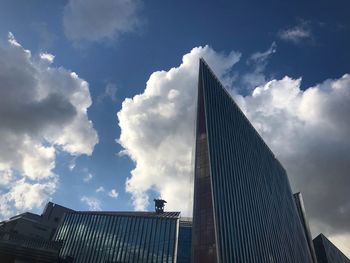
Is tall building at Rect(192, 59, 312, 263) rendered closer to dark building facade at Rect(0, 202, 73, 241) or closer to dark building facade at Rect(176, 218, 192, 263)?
dark building facade at Rect(176, 218, 192, 263)

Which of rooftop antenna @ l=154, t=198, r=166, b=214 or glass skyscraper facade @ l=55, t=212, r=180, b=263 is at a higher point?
rooftop antenna @ l=154, t=198, r=166, b=214

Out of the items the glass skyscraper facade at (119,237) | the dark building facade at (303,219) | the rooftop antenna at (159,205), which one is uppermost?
the dark building facade at (303,219)

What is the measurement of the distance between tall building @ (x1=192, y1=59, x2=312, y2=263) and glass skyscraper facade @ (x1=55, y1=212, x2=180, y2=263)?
758 inches

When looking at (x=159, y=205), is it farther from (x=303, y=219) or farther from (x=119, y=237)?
(x=303, y=219)

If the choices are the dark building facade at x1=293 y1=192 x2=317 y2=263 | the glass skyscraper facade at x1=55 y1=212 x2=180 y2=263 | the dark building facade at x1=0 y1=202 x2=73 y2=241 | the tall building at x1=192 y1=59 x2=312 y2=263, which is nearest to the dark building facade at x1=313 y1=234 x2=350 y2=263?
the dark building facade at x1=293 y1=192 x2=317 y2=263

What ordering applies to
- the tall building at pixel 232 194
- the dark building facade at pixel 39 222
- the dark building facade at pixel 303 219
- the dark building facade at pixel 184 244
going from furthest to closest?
the dark building facade at pixel 303 219
the dark building facade at pixel 39 222
the dark building facade at pixel 184 244
the tall building at pixel 232 194

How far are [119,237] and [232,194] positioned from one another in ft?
123

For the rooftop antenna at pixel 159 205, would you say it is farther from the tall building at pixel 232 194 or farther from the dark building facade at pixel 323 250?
the dark building facade at pixel 323 250

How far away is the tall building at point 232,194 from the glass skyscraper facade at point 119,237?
19.3 meters

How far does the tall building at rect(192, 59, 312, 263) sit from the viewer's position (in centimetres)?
6369

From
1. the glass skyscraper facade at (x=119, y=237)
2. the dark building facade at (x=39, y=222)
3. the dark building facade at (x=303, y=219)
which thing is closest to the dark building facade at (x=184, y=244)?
the glass skyscraper facade at (x=119, y=237)

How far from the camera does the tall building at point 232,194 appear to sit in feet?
209

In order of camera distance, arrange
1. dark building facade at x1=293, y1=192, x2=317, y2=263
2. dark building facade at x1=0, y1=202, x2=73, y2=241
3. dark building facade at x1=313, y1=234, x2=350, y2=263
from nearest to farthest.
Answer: dark building facade at x1=0, y1=202, x2=73, y2=241 → dark building facade at x1=293, y1=192, x2=317, y2=263 → dark building facade at x1=313, y1=234, x2=350, y2=263

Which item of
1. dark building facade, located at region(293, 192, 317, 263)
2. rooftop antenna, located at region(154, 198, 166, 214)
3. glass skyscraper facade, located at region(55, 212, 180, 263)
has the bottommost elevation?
glass skyscraper facade, located at region(55, 212, 180, 263)
